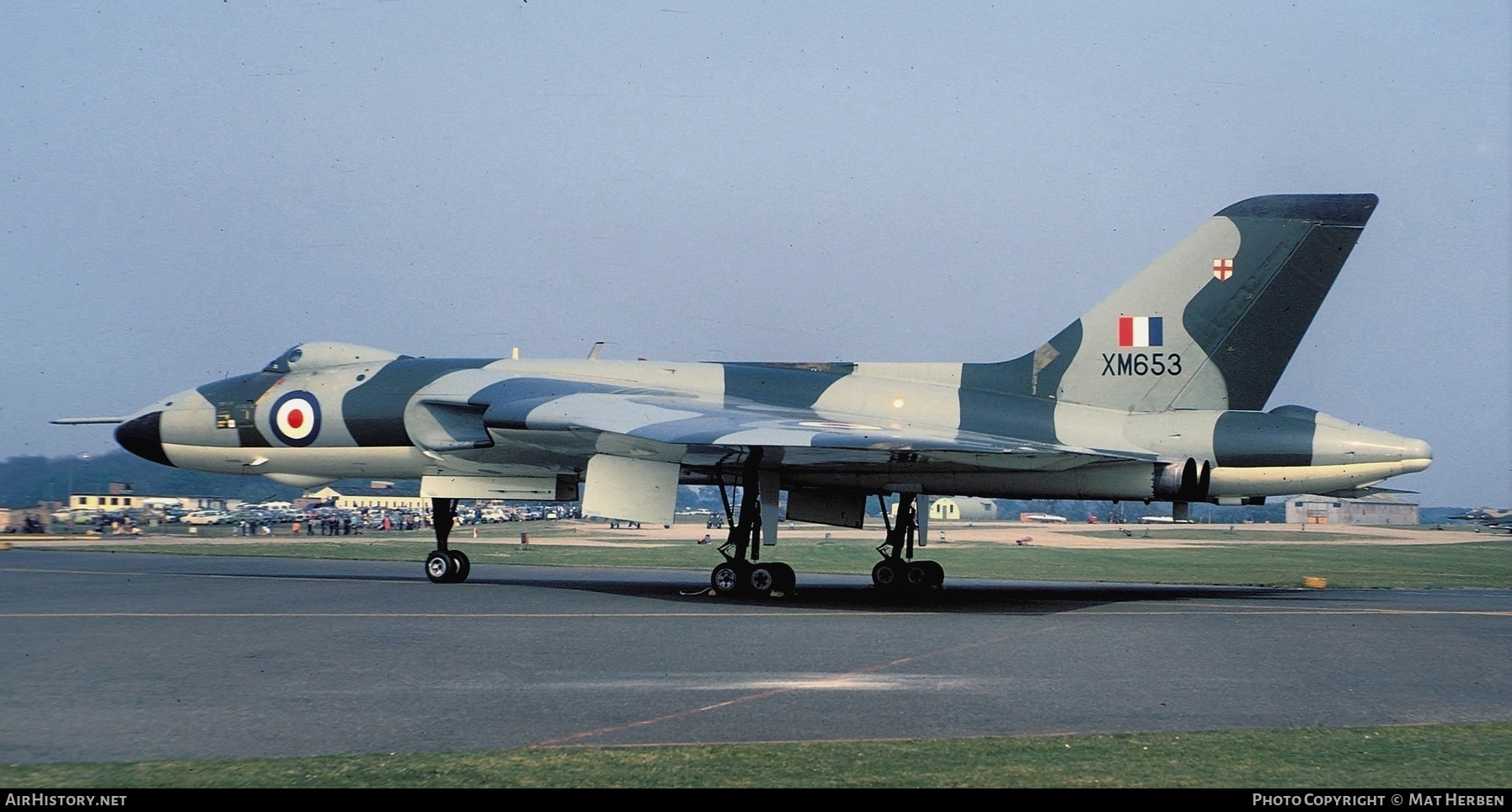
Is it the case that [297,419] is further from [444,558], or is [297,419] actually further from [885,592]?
[885,592]

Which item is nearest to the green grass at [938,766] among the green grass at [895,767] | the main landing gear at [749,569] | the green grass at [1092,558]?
the green grass at [895,767]

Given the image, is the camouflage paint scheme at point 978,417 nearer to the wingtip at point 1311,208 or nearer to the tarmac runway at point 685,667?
the wingtip at point 1311,208

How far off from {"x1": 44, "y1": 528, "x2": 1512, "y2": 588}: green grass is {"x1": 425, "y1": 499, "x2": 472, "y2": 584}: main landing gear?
6701 millimetres

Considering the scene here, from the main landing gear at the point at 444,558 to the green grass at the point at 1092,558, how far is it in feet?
22.0

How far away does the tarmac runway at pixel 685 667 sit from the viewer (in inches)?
323

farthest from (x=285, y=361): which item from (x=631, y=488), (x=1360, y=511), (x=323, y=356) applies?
(x=1360, y=511)

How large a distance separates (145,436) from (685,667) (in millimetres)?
15396

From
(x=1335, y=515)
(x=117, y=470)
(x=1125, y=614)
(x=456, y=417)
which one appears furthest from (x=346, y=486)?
(x=1125, y=614)

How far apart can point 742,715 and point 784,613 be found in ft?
23.3

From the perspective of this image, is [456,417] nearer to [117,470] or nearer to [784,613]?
[784,613]

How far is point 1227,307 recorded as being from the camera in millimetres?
18109

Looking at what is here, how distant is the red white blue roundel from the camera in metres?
21.4

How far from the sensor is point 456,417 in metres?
20.3

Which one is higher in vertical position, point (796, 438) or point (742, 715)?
point (796, 438)
